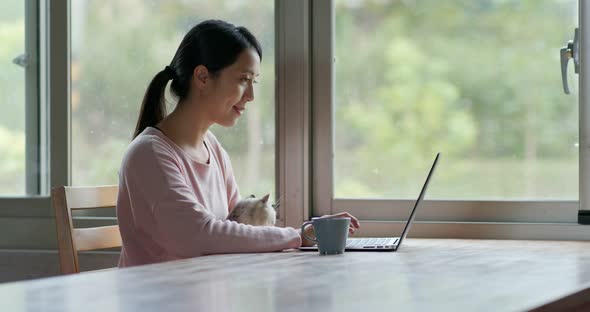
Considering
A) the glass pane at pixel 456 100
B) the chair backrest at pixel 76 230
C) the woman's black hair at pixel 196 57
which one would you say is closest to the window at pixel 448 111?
the glass pane at pixel 456 100

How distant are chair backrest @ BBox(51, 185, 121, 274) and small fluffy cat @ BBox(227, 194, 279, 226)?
0.38 meters

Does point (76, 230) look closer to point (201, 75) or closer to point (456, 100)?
point (201, 75)

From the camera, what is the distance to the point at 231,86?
7.09 ft

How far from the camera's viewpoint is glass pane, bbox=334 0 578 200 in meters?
2.38

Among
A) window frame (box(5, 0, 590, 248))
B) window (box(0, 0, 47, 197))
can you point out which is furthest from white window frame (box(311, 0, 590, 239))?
window (box(0, 0, 47, 197))

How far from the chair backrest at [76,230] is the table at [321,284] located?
520mm

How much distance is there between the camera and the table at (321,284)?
1.06m

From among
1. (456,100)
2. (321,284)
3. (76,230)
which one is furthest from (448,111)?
(321,284)

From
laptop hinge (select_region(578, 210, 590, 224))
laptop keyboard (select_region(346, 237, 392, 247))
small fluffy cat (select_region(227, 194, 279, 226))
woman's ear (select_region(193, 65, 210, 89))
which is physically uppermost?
woman's ear (select_region(193, 65, 210, 89))

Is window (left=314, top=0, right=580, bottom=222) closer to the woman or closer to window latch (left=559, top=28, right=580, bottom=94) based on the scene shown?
window latch (left=559, top=28, right=580, bottom=94)

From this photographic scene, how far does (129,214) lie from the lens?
6.68 ft

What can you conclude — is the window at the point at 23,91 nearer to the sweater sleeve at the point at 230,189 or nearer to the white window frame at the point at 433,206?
the sweater sleeve at the point at 230,189

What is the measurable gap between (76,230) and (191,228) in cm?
45

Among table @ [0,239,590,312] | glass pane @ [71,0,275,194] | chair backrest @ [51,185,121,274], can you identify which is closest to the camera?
table @ [0,239,590,312]
